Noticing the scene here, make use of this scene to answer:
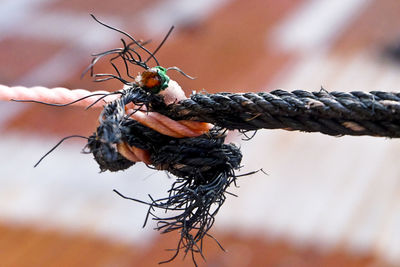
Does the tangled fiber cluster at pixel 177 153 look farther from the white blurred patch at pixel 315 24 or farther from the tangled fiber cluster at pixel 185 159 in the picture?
the white blurred patch at pixel 315 24

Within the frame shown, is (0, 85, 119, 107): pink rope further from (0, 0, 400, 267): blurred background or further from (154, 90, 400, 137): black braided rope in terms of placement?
(0, 0, 400, 267): blurred background

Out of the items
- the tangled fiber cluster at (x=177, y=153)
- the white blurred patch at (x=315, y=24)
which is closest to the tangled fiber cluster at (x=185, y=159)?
the tangled fiber cluster at (x=177, y=153)

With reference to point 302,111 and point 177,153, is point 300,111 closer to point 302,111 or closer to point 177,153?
point 302,111

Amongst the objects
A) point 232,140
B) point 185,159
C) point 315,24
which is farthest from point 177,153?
point 315,24

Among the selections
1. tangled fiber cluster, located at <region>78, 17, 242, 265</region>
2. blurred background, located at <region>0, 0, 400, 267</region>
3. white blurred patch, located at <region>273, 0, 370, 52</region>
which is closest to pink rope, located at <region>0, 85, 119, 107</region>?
tangled fiber cluster, located at <region>78, 17, 242, 265</region>

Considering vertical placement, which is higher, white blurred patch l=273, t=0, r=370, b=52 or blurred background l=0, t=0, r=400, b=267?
white blurred patch l=273, t=0, r=370, b=52

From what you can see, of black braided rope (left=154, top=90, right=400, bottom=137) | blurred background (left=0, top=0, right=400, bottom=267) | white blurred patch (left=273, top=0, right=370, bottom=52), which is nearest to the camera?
black braided rope (left=154, top=90, right=400, bottom=137)

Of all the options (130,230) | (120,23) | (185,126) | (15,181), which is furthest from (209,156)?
(120,23)
